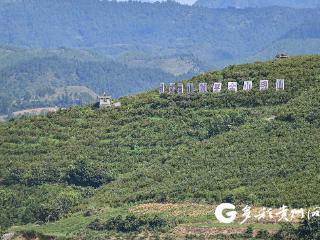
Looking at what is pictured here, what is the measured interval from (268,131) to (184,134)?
10.9 meters

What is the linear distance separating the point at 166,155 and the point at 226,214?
72.8 feet

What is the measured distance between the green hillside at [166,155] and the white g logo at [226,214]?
83 cm

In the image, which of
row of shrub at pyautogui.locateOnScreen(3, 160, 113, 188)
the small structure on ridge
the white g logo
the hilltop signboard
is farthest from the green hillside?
the small structure on ridge

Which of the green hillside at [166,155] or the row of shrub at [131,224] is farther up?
the green hillside at [166,155]

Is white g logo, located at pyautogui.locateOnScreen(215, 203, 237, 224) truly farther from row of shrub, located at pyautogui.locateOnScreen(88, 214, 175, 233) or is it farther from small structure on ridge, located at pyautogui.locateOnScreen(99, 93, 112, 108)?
small structure on ridge, located at pyautogui.locateOnScreen(99, 93, 112, 108)

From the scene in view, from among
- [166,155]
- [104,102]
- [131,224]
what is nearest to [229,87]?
[104,102]

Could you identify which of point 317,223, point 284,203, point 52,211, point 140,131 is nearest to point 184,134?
point 140,131

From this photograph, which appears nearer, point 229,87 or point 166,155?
point 166,155

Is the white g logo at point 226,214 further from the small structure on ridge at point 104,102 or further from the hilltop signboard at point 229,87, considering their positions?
the small structure on ridge at point 104,102

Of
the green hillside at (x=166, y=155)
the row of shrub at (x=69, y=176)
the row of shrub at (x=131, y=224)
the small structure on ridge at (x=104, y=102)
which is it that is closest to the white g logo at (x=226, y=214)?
the green hillside at (x=166, y=155)

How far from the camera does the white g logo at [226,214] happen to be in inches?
3030

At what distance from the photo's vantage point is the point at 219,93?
11500cm

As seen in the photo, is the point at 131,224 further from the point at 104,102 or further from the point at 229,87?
the point at 104,102

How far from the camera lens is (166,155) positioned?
99.6 meters
